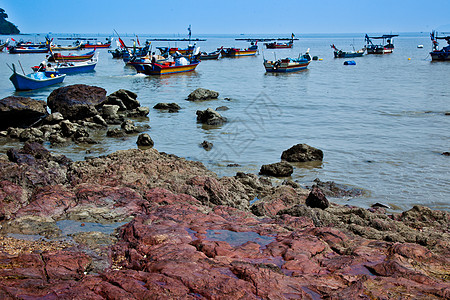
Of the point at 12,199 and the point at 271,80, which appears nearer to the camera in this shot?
the point at 12,199

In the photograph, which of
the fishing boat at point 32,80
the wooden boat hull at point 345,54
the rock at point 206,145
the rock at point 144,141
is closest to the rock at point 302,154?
the rock at point 206,145

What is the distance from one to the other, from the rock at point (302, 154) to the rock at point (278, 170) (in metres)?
1.38

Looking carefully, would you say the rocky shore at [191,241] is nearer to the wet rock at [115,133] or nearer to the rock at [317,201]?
the rock at [317,201]

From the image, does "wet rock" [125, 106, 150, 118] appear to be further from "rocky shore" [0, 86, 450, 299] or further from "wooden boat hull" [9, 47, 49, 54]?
"wooden boat hull" [9, 47, 49, 54]

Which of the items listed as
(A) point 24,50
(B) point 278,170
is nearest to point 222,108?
(B) point 278,170

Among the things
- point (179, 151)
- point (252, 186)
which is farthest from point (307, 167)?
point (179, 151)

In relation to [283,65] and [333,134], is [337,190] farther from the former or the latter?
[283,65]

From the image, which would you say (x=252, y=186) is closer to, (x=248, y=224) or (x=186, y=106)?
(x=248, y=224)

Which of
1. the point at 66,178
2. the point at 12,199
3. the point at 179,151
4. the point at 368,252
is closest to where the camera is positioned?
the point at 368,252

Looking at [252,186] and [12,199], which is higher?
[12,199]

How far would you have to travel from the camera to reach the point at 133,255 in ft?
17.6

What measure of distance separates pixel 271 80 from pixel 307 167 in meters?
32.2

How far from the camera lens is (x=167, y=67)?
4731 centimetres

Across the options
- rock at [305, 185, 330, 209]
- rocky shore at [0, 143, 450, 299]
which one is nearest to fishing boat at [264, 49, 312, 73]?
rocky shore at [0, 143, 450, 299]
